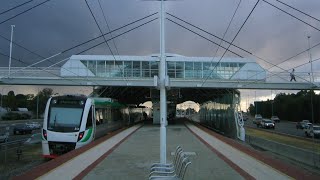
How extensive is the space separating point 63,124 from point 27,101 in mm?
127500

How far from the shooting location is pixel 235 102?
40406 millimetres

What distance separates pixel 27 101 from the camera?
14238cm

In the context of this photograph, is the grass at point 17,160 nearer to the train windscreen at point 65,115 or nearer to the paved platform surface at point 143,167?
the train windscreen at point 65,115

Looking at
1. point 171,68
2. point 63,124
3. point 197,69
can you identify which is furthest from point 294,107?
point 63,124

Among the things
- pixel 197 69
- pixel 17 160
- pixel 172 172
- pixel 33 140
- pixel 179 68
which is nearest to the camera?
pixel 172 172

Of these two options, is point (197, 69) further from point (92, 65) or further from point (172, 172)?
point (172, 172)

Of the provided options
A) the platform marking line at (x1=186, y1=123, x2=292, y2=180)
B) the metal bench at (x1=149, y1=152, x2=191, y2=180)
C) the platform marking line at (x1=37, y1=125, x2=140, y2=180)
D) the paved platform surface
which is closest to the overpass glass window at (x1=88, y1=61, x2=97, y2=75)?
the platform marking line at (x1=37, y1=125, x2=140, y2=180)

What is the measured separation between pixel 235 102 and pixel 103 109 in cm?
1556

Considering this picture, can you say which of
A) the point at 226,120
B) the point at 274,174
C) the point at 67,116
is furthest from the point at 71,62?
the point at 274,174

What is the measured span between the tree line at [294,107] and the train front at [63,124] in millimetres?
47353

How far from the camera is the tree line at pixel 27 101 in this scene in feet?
400

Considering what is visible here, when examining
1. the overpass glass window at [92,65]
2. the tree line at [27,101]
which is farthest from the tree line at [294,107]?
the tree line at [27,101]

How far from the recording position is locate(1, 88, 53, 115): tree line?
4803 inches

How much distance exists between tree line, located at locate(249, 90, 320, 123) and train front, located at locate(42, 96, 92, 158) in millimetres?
47353
